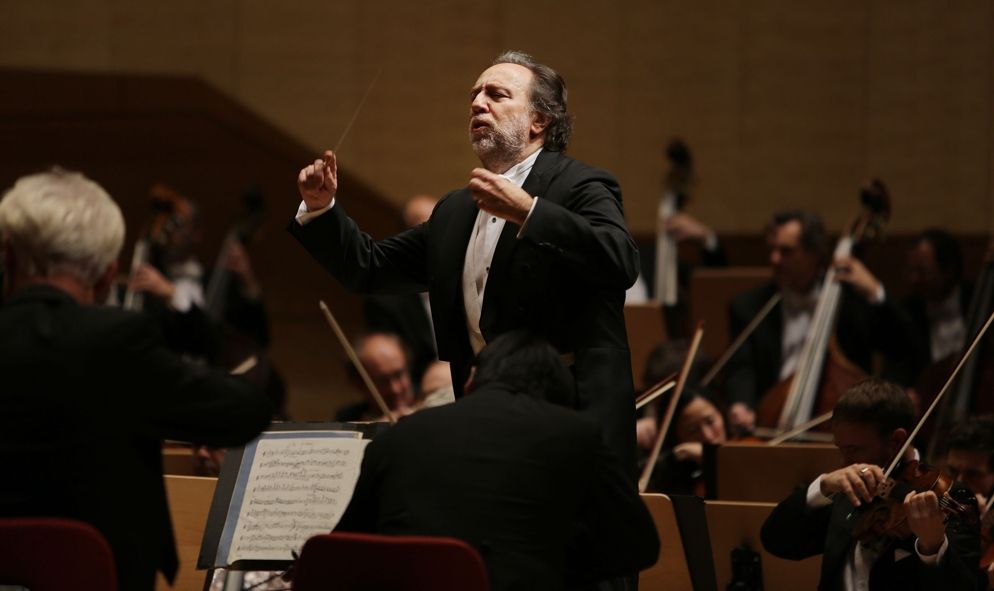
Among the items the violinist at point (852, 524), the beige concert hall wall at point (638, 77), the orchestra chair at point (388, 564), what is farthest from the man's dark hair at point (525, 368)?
the beige concert hall wall at point (638, 77)

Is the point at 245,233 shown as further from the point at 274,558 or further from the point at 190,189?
the point at 274,558

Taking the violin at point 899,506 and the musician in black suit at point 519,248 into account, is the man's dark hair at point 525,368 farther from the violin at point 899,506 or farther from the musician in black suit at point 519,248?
the violin at point 899,506

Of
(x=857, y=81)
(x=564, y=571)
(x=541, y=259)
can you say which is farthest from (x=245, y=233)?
(x=564, y=571)

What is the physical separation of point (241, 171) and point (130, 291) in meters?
1.38

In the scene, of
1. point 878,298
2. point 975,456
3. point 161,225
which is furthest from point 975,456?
point 161,225

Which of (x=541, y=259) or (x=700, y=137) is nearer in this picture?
(x=541, y=259)

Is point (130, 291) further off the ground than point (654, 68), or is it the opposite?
point (654, 68)

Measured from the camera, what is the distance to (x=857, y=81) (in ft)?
22.4

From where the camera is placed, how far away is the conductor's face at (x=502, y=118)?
2.99 meters

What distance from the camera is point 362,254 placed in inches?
118

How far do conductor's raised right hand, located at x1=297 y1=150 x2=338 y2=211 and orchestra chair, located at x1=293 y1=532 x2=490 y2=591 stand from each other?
96 centimetres

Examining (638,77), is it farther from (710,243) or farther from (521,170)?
(521,170)

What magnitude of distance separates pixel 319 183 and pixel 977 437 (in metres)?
1.71

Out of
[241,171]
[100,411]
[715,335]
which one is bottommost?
[715,335]
